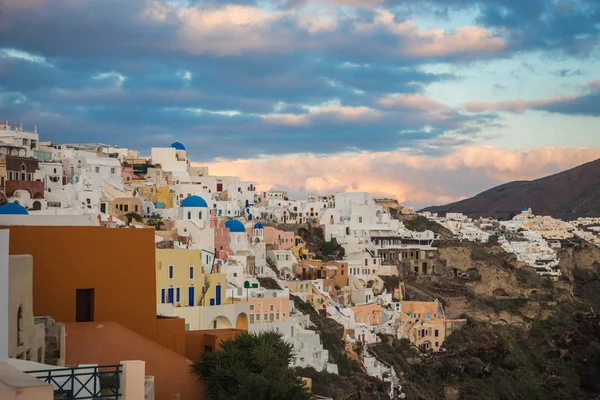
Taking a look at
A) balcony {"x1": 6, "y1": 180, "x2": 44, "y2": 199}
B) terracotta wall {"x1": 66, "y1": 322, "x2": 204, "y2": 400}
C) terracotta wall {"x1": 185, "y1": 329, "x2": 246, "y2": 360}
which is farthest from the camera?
balcony {"x1": 6, "y1": 180, "x2": 44, "y2": 199}

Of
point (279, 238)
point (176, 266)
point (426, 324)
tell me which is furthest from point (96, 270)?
point (279, 238)

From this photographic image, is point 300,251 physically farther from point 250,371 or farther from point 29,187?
point 250,371

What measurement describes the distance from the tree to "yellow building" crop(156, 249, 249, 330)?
12.8m

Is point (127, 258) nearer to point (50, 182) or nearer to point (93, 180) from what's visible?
point (50, 182)

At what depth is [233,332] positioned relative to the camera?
21.4 meters

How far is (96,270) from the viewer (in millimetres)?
19078

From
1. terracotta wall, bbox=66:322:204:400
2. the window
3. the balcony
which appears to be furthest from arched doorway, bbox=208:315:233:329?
the balcony

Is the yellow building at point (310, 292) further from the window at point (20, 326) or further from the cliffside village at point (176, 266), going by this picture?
the window at point (20, 326)

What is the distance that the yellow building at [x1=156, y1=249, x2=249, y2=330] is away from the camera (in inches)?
1299

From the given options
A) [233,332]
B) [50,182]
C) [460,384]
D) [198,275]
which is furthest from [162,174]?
[233,332]

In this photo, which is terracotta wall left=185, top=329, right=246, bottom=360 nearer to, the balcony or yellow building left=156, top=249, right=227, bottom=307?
yellow building left=156, top=249, right=227, bottom=307

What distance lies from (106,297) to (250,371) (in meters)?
3.81

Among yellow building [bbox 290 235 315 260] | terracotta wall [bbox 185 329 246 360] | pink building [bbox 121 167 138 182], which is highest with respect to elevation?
pink building [bbox 121 167 138 182]

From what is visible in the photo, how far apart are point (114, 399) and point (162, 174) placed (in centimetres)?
6311
